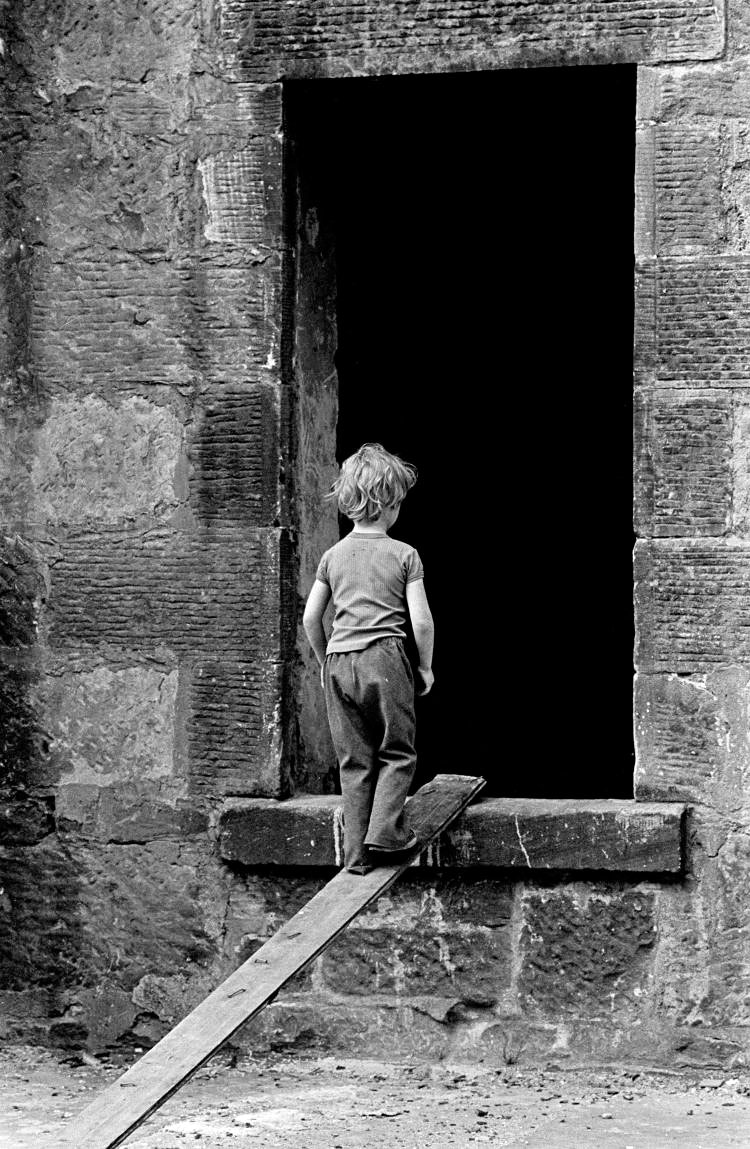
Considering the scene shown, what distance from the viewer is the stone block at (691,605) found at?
4.64 metres

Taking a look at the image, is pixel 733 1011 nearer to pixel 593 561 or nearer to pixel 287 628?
pixel 287 628

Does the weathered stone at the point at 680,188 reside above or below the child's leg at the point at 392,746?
above

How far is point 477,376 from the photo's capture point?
24.5ft

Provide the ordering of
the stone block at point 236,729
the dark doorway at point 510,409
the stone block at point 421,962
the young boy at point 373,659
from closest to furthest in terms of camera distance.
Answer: the young boy at point 373,659
the stone block at point 421,962
the stone block at point 236,729
the dark doorway at point 510,409

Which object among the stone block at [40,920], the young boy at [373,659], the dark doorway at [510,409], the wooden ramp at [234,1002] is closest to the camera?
the wooden ramp at [234,1002]

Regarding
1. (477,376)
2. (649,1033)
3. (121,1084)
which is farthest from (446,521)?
(121,1084)

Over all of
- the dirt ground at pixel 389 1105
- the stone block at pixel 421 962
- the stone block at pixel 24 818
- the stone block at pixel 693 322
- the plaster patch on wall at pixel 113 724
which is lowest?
the dirt ground at pixel 389 1105

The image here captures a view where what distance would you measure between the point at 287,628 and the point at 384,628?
0.68 m

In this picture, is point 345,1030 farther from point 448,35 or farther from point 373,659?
point 448,35

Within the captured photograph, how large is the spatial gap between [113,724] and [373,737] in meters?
0.96

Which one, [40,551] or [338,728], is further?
[40,551]

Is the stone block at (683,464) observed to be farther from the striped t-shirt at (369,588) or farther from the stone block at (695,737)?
the striped t-shirt at (369,588)

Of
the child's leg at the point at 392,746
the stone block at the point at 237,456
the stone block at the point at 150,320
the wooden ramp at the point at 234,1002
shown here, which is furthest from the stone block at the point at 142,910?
the stone block at the point at 150,320

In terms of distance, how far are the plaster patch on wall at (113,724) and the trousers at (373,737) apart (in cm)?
76
